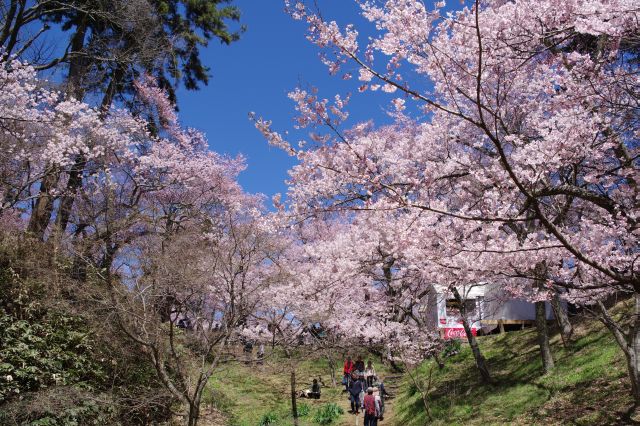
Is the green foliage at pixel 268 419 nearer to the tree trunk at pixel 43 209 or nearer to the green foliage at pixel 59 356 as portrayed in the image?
the green foliage at pixel 59 356

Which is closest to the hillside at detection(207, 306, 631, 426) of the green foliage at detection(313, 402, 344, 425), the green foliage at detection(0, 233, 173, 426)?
the green foliage at detection(313, 402, 344, 425)

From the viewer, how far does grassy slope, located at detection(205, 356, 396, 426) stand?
13.4 m

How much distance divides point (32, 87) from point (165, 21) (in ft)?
22.5

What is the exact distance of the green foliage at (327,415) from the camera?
12959 millimetres

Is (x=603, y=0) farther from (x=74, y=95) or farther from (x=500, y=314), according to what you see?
(x=500, y=314)

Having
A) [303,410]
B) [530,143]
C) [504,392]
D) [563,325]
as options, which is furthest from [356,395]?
[530,143]

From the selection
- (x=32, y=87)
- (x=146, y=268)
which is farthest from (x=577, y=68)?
(x=32, y=87)

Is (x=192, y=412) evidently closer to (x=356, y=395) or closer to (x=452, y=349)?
(x=356, y=395)

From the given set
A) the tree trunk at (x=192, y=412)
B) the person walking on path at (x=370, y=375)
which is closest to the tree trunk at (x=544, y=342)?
the person walking on path at (x=370, y=375)

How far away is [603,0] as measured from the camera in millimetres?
5262

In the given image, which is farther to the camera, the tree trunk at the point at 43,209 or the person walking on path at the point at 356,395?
the person walking on path at the point at 356,395

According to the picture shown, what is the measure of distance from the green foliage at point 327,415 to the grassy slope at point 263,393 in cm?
14

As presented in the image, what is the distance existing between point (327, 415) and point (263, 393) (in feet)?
13.2

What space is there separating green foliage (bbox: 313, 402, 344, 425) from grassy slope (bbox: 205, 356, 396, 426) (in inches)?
5.6
